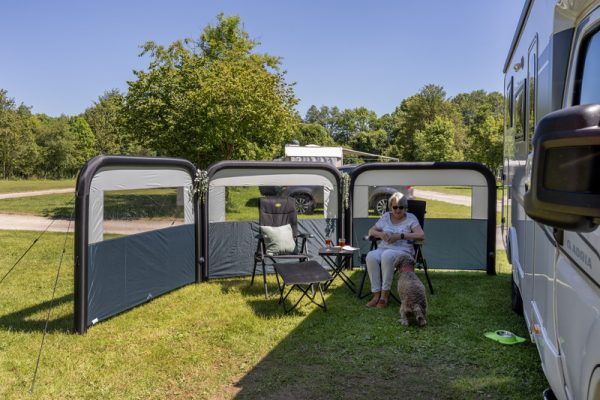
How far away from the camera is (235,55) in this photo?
16656mm

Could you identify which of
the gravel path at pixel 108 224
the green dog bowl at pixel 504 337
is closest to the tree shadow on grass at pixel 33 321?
the gravel path at pixel 108 224

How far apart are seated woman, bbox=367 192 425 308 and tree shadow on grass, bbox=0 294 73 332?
10.3 ft

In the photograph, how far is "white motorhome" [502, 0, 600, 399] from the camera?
0.99 m

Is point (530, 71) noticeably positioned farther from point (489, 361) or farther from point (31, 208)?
point (31, 208)

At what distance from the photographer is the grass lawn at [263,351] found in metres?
3.52

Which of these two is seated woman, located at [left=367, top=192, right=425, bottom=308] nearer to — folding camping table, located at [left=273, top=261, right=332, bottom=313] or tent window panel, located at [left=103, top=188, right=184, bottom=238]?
folding camping table, located at [left=273, top=261, right=332, bottom=313]

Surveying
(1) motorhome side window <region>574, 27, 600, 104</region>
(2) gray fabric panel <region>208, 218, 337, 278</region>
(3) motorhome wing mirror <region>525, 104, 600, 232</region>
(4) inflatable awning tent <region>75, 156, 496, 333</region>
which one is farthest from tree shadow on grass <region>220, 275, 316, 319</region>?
(3) motorhome wing mirror <region>525, 104, 600, 232</region>

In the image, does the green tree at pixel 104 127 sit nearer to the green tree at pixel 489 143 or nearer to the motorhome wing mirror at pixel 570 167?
the green tree at pixel 489 143

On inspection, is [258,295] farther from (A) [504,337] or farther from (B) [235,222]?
(A) [504,337]

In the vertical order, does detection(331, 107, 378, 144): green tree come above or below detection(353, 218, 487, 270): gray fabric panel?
above

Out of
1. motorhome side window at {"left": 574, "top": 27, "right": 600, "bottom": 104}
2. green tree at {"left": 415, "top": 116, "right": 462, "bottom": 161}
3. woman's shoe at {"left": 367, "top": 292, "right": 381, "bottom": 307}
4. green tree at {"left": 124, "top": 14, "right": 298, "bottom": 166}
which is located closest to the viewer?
motorhome side window at {"left": 574, "top": 27, "right": 600, "bottom": 104}

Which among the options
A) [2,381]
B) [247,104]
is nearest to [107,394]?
[2,381]

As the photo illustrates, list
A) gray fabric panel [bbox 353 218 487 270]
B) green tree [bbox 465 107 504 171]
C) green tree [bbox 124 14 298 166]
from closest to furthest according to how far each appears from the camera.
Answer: gray fabric panel [bbox 353 218 487 270] < green tree [bbox 124 14 298 166] < green tree [bbox 465 107 504 171]

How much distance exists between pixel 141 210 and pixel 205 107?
333 inches
